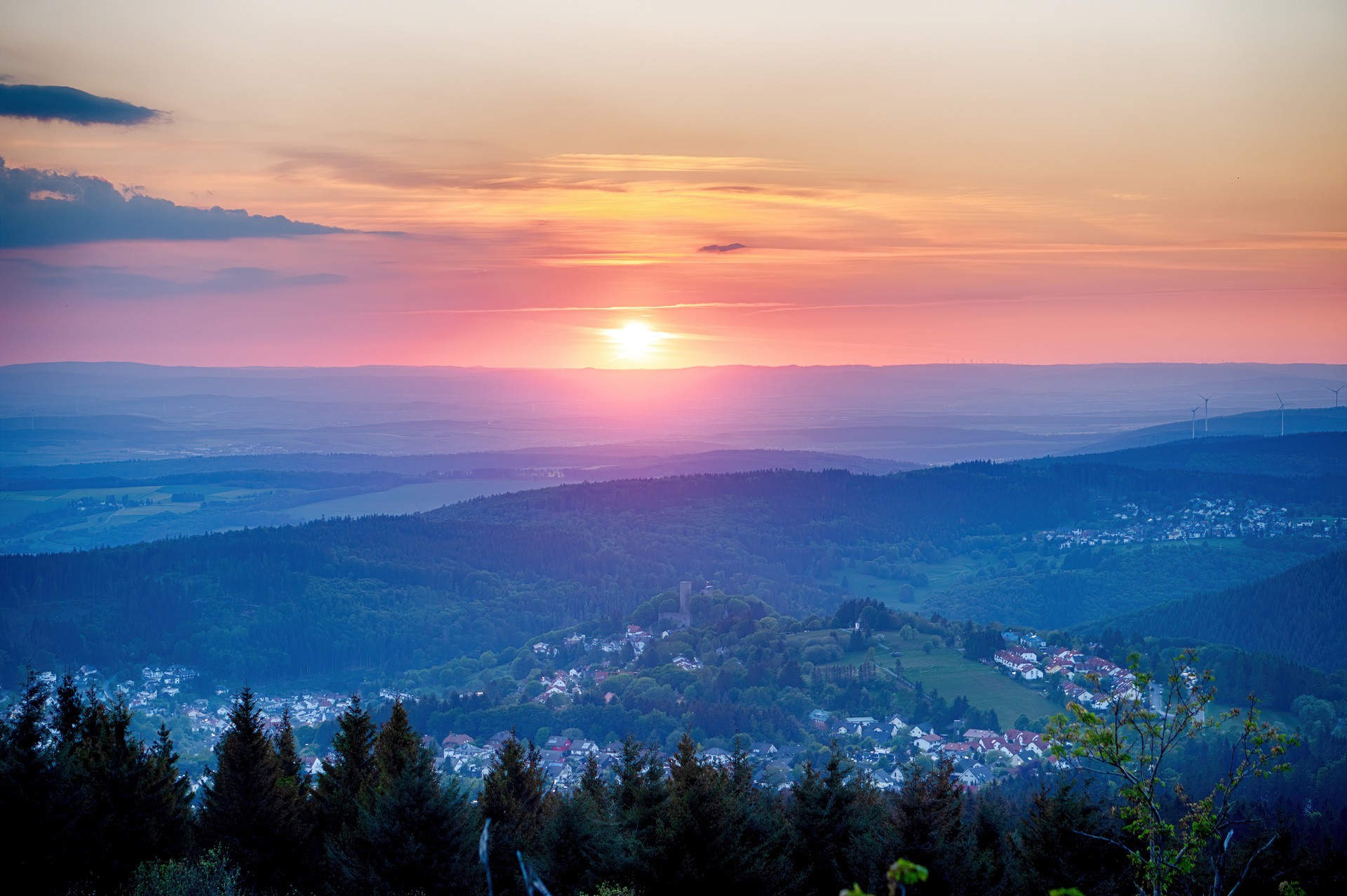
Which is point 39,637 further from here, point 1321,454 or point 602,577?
point 1321,454

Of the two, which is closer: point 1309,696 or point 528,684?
point 1309,696

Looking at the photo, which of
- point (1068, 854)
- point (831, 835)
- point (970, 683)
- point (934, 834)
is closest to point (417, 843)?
point (831, 835)

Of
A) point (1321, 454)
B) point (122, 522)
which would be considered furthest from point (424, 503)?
point (1321, 454)

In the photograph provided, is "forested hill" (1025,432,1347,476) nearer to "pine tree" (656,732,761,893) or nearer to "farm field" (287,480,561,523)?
"farm field" (287,480,561,523)

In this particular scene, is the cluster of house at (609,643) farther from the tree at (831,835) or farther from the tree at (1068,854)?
the tree at (1068,854)

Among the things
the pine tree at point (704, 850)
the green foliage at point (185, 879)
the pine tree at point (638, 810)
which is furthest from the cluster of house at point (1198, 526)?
the green foliage at point (185, 879)

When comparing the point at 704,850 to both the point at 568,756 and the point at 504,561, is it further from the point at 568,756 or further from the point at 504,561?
the point at 504,561

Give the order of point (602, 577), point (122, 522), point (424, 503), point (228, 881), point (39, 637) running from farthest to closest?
point (424, 503)
point (122, 522)
point (602, 577)
point (39, 637)
point (228, 881)

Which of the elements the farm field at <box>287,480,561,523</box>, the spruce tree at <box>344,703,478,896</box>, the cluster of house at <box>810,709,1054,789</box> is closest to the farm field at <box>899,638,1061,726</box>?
the cluster of house at <box>810,709,1054,789</box>
